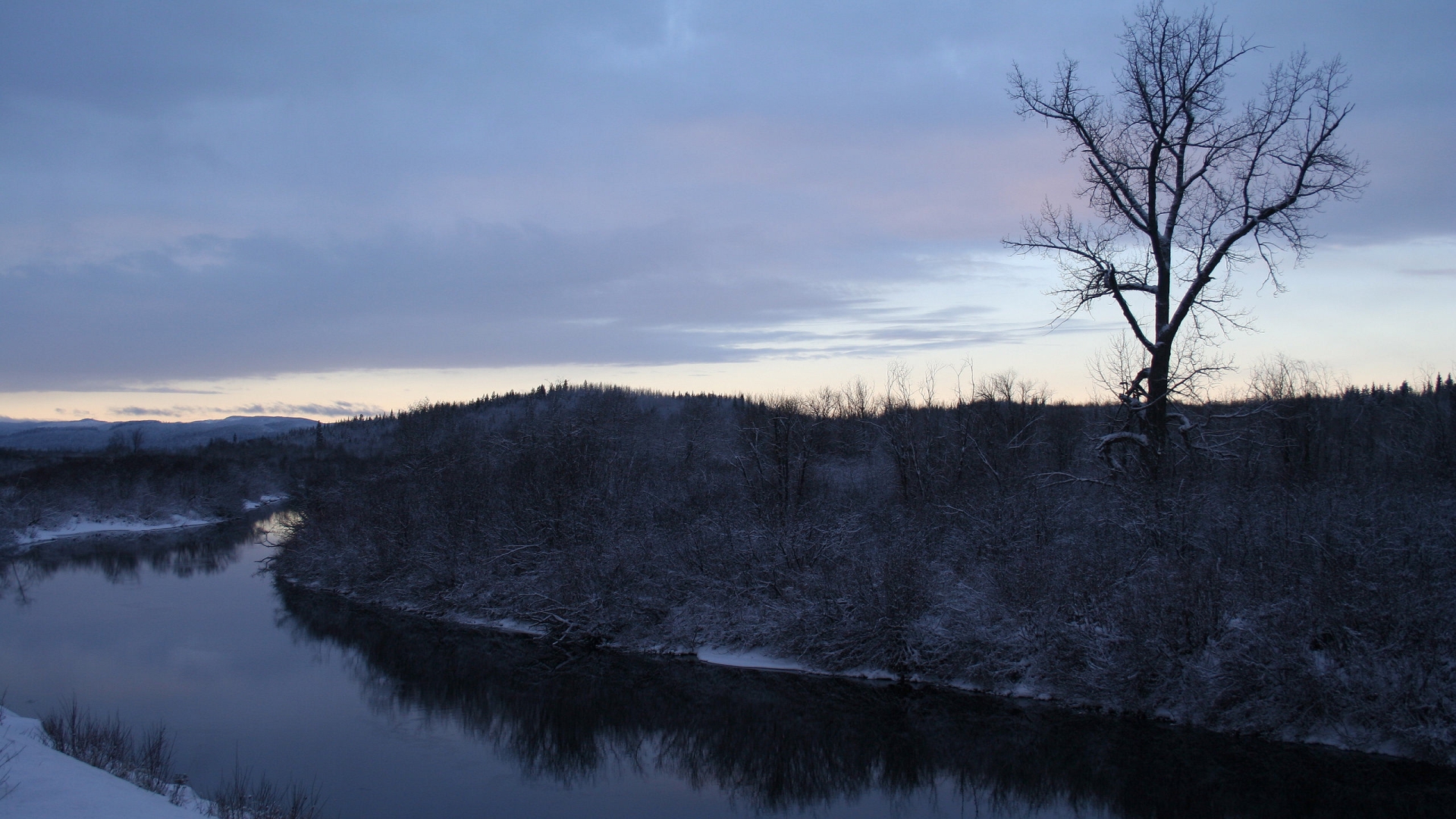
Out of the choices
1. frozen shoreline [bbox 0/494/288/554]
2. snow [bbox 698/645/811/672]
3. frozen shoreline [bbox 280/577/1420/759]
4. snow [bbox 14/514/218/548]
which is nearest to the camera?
frozen shoreline [bbox 280/577/1420/759]

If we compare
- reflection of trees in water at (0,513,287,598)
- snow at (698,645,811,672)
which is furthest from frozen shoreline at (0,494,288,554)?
snow at (698,645,811,672)

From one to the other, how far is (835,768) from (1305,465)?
16.5 m

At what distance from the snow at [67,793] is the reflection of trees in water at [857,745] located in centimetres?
593

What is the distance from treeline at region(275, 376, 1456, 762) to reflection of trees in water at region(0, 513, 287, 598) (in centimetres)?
725

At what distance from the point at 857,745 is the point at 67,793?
34.9ft

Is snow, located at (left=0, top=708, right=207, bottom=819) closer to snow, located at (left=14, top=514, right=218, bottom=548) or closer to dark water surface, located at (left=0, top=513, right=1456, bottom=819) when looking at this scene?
dark water surface, located at (left=0, top=513, right=1456, bottom=819)

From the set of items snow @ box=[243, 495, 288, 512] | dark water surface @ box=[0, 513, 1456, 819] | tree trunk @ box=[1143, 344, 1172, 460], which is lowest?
snow @ box=[243, 495, 288, 512]

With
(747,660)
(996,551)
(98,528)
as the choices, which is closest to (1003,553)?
(996,551)

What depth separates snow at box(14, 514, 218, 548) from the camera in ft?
168

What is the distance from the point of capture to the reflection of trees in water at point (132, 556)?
3559 cm

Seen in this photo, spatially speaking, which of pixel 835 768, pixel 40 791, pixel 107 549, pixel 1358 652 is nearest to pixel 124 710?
pixel 40 791

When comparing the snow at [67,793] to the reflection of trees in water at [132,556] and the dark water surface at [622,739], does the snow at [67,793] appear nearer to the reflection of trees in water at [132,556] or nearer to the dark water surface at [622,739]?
the dark water surface at [622,739]

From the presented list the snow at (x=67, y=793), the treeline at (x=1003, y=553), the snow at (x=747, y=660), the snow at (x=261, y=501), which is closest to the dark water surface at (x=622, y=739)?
the snow at (x=747, y=660)

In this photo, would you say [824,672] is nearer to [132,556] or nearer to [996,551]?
[996,551]
